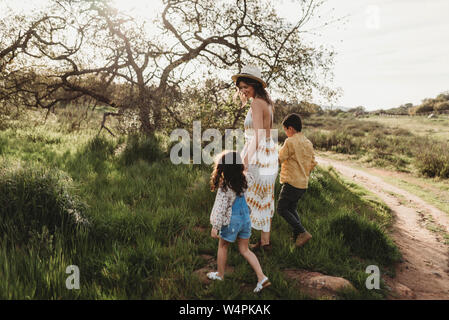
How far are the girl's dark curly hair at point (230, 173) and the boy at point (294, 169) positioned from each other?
1.27m

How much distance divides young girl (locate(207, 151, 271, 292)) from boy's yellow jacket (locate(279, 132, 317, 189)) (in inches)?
47.5

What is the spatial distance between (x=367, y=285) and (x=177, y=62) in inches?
321

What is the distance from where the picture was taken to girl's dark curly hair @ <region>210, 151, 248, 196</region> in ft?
8.95

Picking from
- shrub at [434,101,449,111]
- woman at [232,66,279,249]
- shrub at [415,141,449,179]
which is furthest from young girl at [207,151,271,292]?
shrub at [434,101,449,111]

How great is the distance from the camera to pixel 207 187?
17.2ft

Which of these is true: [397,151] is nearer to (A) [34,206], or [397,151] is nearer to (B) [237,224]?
(B) [237,224]

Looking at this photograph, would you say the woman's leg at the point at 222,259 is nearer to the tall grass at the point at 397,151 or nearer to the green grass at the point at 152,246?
the green grass at the point at 152,246

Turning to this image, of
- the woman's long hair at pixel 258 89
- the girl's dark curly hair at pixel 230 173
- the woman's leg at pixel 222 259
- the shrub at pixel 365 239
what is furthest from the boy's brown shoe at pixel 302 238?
the woman's long hair at pixel 258 89

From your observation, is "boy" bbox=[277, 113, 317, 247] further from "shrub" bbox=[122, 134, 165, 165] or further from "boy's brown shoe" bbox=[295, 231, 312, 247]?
"shrub" bbox=[122, 134, 165, 165]

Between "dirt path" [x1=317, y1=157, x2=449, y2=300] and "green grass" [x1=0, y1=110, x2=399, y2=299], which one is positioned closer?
"green grass" [x1=0, y1=110, x2=399, y2=299]

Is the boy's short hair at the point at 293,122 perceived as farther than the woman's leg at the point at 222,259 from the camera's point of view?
Yes

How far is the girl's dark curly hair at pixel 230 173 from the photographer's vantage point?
2.73 m
